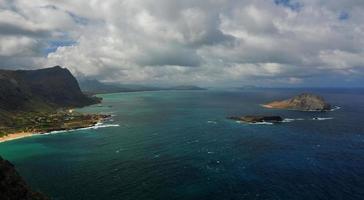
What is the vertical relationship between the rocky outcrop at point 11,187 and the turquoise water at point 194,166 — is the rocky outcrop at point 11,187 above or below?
above

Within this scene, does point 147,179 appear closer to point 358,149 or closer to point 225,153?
point 225,153

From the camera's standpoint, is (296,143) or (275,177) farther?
(296,143)

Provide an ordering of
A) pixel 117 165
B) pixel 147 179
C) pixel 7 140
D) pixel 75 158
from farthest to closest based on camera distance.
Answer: pixel 7 140, pixel 75 158, pixel 117 165, pixel 147 179

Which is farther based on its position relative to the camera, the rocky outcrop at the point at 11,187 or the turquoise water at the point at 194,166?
the turquoise water at the point at 194,166

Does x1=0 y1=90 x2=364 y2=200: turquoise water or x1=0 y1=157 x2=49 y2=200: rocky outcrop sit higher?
x1=0 y1=157 x2=49 y2=200: rocky outcrop

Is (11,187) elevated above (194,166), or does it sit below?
above

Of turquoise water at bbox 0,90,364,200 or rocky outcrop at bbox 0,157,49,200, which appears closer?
rocky outcrop at bbox 0,157,49,200

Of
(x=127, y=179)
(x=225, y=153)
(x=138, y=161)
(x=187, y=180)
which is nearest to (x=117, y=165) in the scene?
(x=138, y=161)

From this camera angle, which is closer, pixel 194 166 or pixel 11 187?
pixel 11 187
